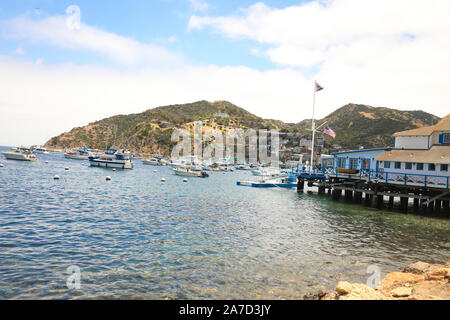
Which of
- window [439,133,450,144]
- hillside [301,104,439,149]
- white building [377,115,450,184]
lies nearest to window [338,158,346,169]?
white building [377,115,450,184]

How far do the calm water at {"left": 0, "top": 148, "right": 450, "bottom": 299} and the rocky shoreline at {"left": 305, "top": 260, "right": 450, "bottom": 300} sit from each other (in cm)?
167

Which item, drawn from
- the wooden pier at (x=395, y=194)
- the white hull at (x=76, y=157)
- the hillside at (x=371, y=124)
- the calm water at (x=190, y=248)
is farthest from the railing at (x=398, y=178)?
the white hull at (x=76, y=157)

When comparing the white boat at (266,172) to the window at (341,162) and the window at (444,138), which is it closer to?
the window at (341,162)

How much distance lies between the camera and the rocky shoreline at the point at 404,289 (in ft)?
30.6

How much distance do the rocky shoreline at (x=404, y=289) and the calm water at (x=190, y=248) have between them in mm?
1671

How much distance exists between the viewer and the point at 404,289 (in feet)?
32.2

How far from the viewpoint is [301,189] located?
53844 millimetres

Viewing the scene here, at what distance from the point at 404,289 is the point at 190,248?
10.7m

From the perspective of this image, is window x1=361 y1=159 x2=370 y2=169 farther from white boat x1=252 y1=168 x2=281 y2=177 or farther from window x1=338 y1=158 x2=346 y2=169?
white boat x1=252 y1=168 x2=281 y2=177

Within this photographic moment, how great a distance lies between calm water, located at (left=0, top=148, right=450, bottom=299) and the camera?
1155 centimetres

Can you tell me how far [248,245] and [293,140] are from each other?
173 m

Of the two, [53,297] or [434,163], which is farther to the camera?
[434,163]
